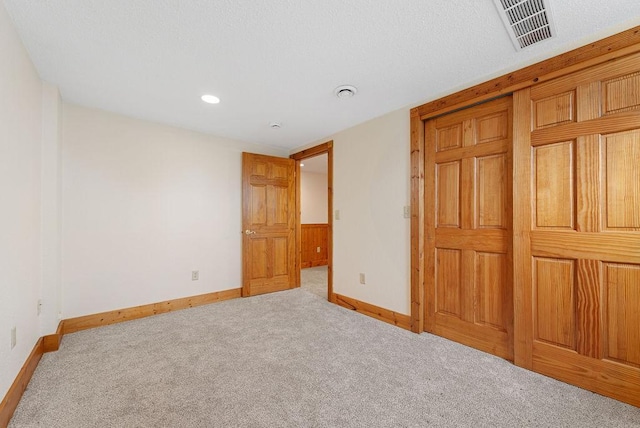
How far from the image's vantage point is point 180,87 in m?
2.30

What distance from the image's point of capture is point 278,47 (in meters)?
1.76

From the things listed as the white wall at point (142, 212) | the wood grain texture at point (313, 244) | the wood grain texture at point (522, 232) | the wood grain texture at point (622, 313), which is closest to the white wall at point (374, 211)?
the wood grain texture at point (522, 232)

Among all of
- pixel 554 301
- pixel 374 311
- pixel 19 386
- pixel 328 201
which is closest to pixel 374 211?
pixel 328 201

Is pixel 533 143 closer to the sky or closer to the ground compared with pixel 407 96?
closer to the ground

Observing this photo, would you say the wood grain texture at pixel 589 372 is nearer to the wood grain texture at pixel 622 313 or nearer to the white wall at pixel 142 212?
the wood grain texture at pixel 622 313

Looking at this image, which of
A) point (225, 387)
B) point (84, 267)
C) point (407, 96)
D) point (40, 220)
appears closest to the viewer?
point (225, 387)

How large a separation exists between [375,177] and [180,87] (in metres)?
2.09

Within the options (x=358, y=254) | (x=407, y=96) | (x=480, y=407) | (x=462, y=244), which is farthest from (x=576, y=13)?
(x=358, y=254)

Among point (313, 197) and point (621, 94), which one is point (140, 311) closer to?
point (313, 197)

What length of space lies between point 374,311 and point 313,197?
12.6 ft

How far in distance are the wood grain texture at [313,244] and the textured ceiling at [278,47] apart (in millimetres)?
3788

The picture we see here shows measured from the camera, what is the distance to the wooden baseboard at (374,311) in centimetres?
265

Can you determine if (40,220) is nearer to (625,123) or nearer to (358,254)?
(358,254)

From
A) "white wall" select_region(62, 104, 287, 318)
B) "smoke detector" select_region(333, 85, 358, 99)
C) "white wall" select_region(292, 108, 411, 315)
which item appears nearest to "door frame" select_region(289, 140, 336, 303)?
"white wall" select_region(292, 108, 411, 315)
